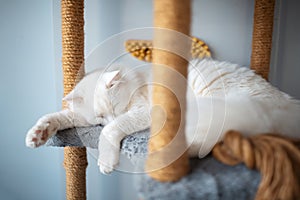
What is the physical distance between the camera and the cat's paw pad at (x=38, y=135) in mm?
641

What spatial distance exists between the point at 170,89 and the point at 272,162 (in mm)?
184

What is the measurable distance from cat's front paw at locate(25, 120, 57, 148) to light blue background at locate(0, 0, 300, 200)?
1.94 ft

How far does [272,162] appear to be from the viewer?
35 centimetres

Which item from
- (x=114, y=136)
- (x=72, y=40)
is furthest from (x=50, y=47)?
(x=114, y=136)

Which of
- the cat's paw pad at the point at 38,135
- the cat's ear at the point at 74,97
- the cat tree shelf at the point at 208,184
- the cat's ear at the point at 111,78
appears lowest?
the cat's paw pad at the point at 38,135

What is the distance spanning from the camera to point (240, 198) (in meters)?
0.38

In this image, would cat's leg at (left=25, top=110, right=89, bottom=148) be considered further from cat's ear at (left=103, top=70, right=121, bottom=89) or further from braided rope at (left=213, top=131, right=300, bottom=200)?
braided rope at (left=213, top=131, right=300, bottom=200)

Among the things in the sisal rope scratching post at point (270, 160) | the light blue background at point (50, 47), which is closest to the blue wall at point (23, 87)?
A: the light blue background at point (50, 47)

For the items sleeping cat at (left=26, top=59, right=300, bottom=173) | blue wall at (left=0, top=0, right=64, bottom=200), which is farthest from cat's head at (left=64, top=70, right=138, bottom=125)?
blue wall at (left=0, top=0, right=64, bottom=200)

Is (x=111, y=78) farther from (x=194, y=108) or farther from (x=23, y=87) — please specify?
(x=23, y=87)

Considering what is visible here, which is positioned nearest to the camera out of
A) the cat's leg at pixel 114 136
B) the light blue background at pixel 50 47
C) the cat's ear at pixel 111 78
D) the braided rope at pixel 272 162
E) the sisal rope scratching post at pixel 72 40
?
the braided rope at pixel 272 162

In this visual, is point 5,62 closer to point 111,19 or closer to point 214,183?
point 111,19

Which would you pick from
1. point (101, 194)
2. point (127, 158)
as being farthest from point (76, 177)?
point (127, 158)

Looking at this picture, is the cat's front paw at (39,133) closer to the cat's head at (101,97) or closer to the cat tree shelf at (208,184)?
the cat's head at (101,97)
